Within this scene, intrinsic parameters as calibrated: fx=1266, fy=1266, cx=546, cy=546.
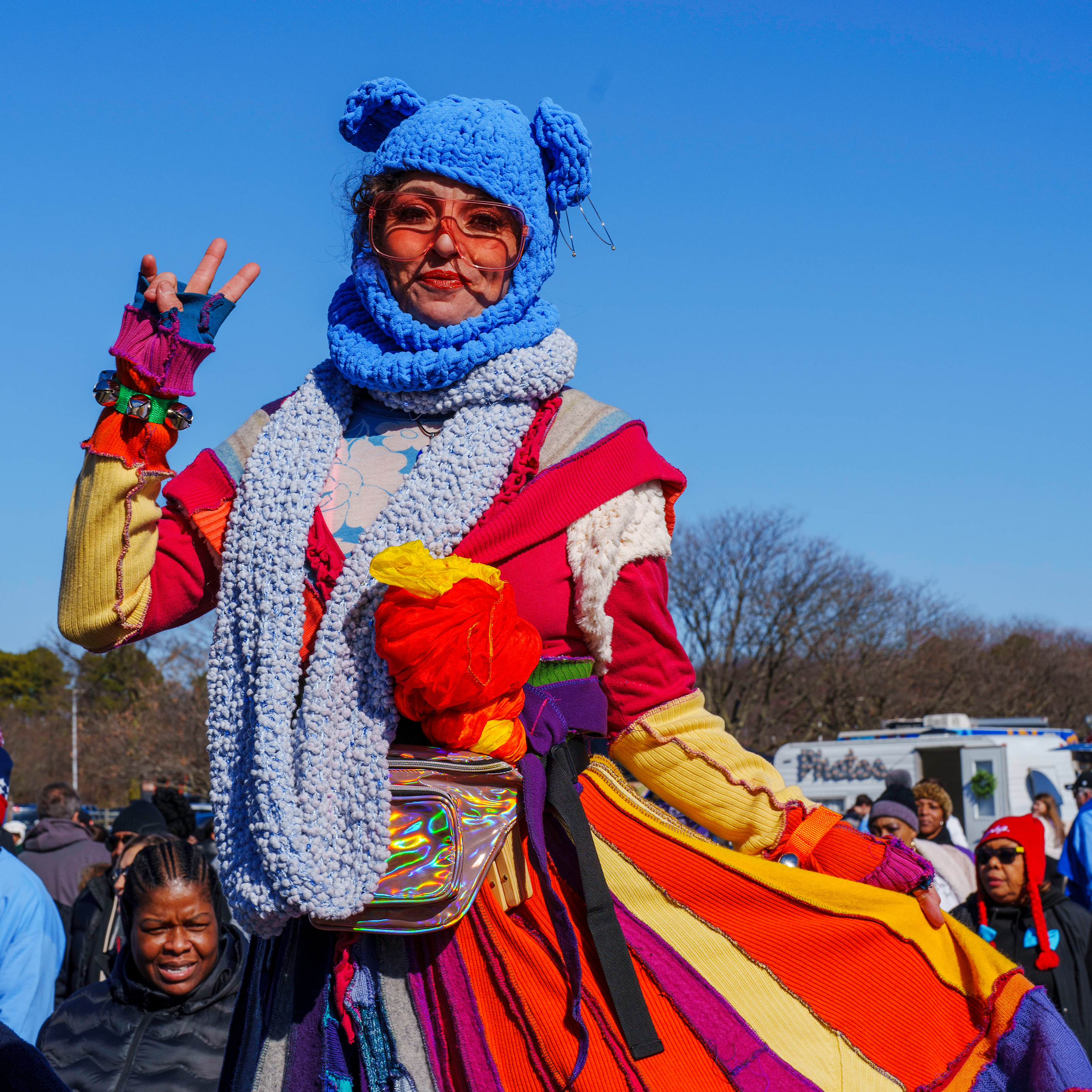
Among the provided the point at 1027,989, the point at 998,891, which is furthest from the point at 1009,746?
the point at 1027,989

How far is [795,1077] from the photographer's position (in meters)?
1.84

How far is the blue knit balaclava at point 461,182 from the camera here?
2.04 metres

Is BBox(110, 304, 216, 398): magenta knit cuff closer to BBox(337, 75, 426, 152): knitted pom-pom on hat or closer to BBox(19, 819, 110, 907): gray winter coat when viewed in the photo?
BBox(337, 75, 426, 152): knitted pom-pom on hat

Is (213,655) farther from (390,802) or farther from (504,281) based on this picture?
(504,281)

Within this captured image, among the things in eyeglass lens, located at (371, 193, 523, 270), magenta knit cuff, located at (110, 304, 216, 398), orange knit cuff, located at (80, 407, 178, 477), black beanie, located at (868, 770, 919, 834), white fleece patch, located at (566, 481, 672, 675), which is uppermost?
eyeglass lens, located at (371, 193, 523, 270)

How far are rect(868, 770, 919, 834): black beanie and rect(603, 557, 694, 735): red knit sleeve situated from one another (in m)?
5.73

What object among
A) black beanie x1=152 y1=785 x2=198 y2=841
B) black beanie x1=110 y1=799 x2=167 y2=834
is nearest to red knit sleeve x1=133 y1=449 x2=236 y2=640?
black beanie x1=110 y1=799 x2=167 y2=834

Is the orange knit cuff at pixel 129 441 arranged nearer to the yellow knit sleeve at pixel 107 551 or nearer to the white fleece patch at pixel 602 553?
the yellow knit sleeve at pixel 107 551

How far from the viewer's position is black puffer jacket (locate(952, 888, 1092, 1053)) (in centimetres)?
535

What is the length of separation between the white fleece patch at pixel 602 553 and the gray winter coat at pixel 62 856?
19.0 ft

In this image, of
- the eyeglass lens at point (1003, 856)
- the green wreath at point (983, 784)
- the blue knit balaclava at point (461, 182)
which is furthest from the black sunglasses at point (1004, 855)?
the green wreath at point (983, 784)

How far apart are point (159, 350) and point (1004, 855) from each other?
5092mm

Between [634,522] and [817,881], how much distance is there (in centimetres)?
66

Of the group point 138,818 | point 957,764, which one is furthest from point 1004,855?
point 957,764
